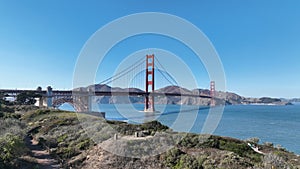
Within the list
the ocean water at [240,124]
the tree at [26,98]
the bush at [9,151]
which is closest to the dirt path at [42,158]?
the bush at [9,151]

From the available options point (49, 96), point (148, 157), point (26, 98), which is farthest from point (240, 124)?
point (26, 98)

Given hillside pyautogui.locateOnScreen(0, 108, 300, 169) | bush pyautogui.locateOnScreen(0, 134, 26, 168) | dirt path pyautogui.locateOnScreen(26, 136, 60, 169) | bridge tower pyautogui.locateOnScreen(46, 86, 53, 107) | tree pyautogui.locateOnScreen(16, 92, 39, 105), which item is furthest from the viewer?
bridge tower pyautogui.locateOnScreen(46, 86, 53, 107)

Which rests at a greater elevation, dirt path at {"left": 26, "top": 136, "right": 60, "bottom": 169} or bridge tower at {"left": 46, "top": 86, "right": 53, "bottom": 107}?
bridge tower at {"left": 46, "top": 86, "right": 53, "bottom": 107}

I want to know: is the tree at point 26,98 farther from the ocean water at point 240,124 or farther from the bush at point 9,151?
the bush at point 9,151

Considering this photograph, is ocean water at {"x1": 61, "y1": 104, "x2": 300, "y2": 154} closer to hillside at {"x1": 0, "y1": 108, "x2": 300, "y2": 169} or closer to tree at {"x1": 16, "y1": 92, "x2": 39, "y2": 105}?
hillside at {"x1": 0, "y1": 108, "x2": 300, "y2": 169}

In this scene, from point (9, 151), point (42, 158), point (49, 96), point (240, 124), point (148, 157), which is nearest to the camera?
point (9, 151)

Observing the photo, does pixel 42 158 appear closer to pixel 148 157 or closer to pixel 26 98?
pixel 148 157

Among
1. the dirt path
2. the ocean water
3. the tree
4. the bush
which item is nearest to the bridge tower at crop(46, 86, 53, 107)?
the tree

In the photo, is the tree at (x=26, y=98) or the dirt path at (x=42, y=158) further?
the tree at (x=26, y=98)
